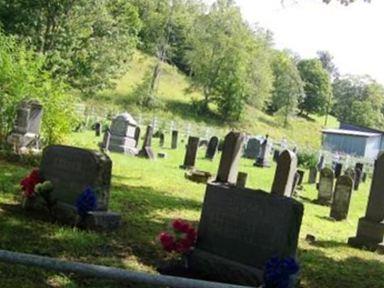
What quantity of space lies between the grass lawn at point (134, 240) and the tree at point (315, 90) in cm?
8578

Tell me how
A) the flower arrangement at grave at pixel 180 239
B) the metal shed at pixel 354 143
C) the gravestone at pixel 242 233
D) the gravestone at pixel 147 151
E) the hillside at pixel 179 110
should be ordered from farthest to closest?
A: the metal shed at pixel 354 143 → the hillside at pixel 179 110 → the gravestone at pixel 147 151 → the flower arrangement at grave at pixel 180 239 → the gravestone at pixel 242 233

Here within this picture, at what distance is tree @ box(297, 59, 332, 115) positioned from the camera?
98.5 meters

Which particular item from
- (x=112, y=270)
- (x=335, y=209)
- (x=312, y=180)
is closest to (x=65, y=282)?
(x=112, y=270)

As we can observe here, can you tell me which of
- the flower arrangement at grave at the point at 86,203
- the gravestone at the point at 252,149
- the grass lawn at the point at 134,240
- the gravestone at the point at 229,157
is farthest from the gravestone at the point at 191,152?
the gravestone at the point at 252,149

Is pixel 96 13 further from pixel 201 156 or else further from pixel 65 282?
pixel 65 282

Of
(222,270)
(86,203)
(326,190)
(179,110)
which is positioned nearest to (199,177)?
(326,190)

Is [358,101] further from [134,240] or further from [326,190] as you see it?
[134,240]

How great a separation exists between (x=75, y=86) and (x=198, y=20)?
3681 cm

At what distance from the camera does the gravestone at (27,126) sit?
14.9 meters

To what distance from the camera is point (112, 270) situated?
114 inches

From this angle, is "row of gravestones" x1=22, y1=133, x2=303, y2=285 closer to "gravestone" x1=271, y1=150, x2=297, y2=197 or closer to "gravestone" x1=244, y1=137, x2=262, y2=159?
"gravestone" x1=271, y1=150, x2=297, y2=197

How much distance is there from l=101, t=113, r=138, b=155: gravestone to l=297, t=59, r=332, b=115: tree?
7583 centimetres

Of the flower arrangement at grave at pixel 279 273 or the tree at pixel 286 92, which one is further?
the tree at pixel 286 92

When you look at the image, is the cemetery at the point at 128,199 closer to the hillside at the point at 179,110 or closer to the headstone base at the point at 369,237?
the headstone base at the point at 369,237
